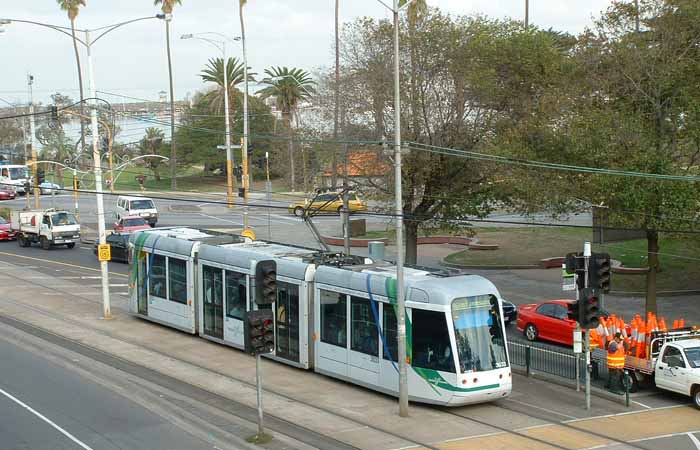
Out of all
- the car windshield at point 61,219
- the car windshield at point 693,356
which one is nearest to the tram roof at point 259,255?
the car windshield at point 693,356

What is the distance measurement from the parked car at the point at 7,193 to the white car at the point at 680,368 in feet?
224

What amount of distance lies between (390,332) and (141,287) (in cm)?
1167

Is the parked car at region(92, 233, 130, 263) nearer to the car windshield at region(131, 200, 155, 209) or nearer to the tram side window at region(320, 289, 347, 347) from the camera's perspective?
the car windshield at region(131, 200, 155, 209)

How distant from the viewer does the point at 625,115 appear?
2600cm

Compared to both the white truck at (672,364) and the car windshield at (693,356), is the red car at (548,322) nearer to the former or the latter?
the white truck at (672,364)

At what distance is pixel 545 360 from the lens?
73.4 feet

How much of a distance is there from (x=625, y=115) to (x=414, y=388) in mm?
11581

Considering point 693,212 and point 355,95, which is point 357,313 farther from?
point 355,95

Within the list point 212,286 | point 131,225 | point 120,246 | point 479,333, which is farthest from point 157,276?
point 131,225

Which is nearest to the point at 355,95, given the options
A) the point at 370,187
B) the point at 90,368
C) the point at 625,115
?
the point at 370,187

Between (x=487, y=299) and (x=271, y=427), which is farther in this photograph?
(x=487, y=299)

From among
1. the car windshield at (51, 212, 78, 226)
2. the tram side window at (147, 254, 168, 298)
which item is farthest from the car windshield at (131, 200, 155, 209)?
the tram side window at (147, 254, 168, 298)

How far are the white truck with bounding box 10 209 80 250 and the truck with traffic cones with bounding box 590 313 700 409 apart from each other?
107ft

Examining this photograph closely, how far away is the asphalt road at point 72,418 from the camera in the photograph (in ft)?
53.4
